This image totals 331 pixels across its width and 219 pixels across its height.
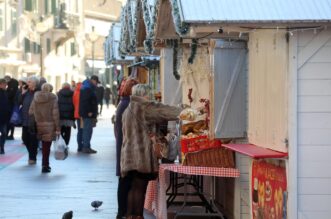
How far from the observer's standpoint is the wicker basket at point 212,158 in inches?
390

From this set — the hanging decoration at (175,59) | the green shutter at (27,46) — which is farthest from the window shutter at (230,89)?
the green shutter at (27,46)

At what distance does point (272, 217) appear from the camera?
25.8 ft

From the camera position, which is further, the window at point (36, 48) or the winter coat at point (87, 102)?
the window at point (36, 48)

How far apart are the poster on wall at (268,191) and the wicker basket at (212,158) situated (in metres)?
1.49

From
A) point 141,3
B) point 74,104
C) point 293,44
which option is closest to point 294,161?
point 293,44

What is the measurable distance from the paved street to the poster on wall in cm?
352

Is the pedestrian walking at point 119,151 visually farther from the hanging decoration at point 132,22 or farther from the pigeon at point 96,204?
the hanging decoration at point 132,22

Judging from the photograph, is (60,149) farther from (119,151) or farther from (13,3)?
(13,3)

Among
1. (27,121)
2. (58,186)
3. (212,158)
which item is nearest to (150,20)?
(212,158)

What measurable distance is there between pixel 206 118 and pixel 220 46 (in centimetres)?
108

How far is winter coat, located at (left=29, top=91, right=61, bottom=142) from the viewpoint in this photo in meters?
16.2

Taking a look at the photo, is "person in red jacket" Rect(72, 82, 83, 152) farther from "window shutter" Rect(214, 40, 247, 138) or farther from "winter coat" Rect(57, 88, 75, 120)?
"window shutter" Rect(214, 40, 247, 138)

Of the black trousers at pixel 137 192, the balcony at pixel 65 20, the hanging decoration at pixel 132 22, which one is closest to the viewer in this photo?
the black trousers at pixel 137 192

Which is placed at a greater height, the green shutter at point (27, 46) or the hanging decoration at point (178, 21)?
the green shutter at point (27, 46)
